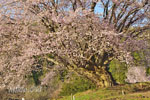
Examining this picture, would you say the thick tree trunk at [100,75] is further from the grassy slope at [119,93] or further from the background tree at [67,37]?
the grassy slope at [119,93]

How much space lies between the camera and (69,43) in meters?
9.49

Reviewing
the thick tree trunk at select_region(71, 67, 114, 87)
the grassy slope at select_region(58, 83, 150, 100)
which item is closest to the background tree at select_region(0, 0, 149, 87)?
the thick tree trunk at select_region(71, 67, 114, 87)

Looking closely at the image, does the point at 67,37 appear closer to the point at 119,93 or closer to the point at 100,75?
the point at 100,75

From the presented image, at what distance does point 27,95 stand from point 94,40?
10.1m

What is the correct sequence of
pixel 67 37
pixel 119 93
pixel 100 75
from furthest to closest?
pixel 100 75, pixel 119 93, pixel 67 37

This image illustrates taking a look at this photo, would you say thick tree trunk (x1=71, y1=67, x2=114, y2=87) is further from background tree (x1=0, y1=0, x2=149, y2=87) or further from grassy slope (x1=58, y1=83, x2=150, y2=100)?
grassy slope (x1=58, y1=83, x2=150, y2=100)

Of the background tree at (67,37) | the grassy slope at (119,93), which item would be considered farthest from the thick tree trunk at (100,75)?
the grassy slope at (119,93)

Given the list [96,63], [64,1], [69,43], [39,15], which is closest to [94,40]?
[69,43]

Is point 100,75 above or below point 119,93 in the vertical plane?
above

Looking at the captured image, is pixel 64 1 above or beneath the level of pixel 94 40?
above

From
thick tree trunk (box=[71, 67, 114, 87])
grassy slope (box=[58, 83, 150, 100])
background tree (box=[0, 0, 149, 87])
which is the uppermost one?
background tree (box=[0, 0, 149, 87])

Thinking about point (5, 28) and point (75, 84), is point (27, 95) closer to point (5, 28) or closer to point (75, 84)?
point (75, 84)

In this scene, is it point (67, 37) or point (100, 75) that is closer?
point (67, 37)

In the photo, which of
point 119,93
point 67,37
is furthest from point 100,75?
point 67,37
